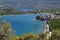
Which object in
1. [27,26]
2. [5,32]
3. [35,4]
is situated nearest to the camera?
[5,32]

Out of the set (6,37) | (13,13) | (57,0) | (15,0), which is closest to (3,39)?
(6,37)

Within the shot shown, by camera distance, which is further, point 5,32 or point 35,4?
point 35,4

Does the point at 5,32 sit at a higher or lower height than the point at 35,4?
higher

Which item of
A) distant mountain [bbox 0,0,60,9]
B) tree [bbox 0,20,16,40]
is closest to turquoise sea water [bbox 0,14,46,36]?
tree [bbox 0,20,16,40]

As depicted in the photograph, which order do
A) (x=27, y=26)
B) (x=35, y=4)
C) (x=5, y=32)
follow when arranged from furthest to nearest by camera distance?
(x=35, y=4), (x=27, y=26), (x=5, y=32)

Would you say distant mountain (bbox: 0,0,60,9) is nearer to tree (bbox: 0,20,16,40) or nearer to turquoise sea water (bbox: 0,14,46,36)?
turquoise sea water (bbox: 0,14,46,36)

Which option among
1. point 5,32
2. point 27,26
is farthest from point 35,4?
point 5,32

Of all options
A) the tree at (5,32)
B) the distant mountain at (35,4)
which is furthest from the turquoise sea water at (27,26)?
the distant mountain at (35,4)

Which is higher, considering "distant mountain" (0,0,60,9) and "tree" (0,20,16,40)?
"tree" (0,20,16,40)

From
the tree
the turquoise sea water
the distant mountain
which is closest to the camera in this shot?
the tree

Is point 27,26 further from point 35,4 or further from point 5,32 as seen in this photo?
point 35,4

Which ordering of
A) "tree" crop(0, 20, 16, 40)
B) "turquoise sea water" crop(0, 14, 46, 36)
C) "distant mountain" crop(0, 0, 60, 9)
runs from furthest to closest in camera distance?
"distant mountain" crop(0, 0, 60, 9) → "turquoise sea water" crop(0, 14, 46, 36) → "tree" crop(0, 20, 16, 40)
